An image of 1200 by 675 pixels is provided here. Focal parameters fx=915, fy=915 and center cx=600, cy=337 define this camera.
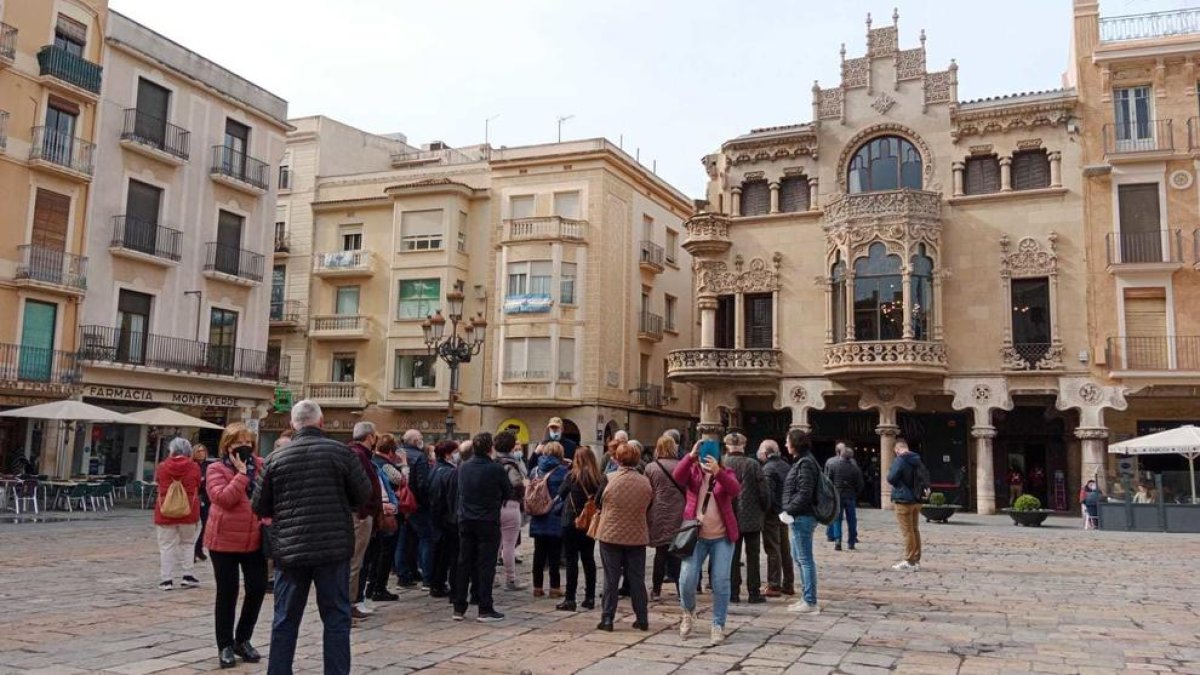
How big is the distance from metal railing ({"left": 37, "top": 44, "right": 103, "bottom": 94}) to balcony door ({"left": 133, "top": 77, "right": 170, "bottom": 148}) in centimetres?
165

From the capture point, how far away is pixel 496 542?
8.92 m

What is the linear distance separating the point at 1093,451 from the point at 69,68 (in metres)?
31.2

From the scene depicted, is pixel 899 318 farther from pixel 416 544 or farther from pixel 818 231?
pixel 416 544

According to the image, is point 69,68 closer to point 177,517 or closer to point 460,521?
point 177,517

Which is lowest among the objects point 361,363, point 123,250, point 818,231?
point 361,363

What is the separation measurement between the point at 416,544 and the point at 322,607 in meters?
5.43

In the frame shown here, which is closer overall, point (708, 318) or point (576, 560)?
point (576, 560)

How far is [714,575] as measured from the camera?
26.2 feet

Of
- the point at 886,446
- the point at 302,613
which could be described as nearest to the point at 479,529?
the point at 302,613

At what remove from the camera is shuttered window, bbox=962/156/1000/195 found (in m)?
29.1

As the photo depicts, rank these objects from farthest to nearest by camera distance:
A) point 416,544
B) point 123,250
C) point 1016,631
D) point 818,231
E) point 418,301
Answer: point 418,301 < point 818,231 < point 123,250 < point 416,544 < point 1016,631

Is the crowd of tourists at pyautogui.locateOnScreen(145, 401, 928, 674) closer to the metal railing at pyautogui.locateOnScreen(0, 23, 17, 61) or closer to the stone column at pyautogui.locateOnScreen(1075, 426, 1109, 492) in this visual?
the stone column at pyautogui.locateOnScreen(1075, 426, 1109, 492)

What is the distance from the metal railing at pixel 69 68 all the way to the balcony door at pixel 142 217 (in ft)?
9.96

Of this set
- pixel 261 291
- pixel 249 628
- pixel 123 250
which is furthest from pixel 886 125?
pixel 249 628
